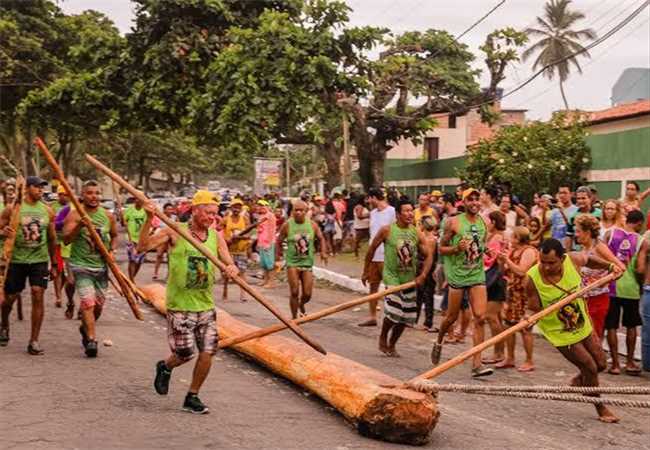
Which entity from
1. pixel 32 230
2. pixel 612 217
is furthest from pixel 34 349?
pixel 612 217

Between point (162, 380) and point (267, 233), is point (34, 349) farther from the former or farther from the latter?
point (267, 233)

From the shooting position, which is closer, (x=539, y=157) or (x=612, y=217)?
(x=612, y=217)

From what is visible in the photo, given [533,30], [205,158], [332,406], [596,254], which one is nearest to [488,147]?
[596,254]

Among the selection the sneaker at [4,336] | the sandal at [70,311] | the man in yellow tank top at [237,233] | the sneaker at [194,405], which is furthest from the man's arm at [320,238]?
the sneaker at [194,405]

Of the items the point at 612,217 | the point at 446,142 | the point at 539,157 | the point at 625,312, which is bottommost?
the point at 625,312

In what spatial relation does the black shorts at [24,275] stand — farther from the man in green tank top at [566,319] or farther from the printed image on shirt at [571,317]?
the printed image on shirt at [571,317]

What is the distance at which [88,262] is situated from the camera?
846 centimetres

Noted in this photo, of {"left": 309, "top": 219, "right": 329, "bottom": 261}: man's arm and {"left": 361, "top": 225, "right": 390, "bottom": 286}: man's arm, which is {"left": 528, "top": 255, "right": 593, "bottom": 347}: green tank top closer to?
{"left": 361, "top": 225, "right": 390, "bottom": 286}: man's arm

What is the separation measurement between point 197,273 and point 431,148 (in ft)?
158

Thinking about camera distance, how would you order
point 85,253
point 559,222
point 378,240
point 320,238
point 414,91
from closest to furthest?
1. point 85,253
2. point 378,240
3. point 559,222
4. point 320,238
5. point 414,91

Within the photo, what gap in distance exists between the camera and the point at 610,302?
29.3 ft

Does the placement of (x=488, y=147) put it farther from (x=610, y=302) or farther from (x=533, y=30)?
(x=533, y=30)

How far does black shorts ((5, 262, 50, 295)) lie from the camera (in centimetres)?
871

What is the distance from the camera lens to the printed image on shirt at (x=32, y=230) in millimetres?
8656
